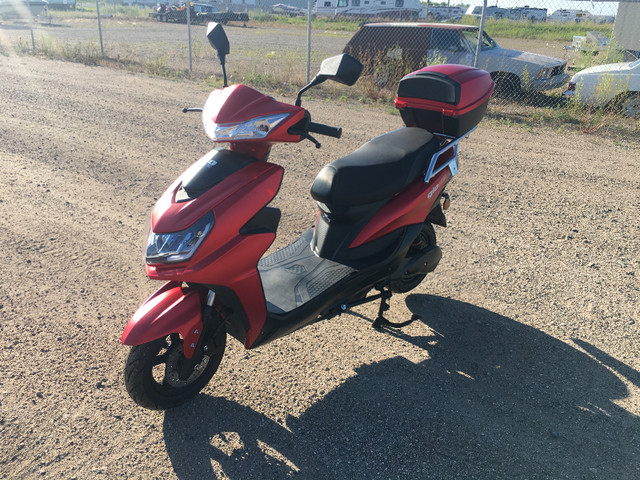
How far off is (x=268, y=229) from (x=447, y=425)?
134cm

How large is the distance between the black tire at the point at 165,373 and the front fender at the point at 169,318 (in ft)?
0.29

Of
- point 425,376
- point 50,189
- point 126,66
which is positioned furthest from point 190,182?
point 126,66

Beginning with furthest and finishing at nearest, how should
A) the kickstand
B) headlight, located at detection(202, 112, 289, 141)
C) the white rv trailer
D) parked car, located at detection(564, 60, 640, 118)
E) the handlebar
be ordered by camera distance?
1. the white rv trailer
2. parked car, located at detection(564, 60, 640, 118)
3. the kickstand
4. the handlebar
5. headlight, located at detection(202, 112, 289, 141)

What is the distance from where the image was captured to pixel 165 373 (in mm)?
2758

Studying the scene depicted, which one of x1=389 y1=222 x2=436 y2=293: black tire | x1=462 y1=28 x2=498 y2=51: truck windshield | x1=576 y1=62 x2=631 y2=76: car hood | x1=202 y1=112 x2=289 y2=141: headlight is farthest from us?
x1=462 y1=28 x2=498 y2=51: truck windshield

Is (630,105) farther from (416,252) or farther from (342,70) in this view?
(342,70)

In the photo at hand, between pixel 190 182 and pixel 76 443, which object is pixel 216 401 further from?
pixel 190 182

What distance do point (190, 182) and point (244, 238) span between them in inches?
14.8

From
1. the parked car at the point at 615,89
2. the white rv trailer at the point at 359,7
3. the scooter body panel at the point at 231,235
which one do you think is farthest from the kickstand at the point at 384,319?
the white rv trailer at the point at 359,7

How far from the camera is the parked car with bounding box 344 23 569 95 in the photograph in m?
10.1

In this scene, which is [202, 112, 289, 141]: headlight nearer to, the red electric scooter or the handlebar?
the red electric scooter

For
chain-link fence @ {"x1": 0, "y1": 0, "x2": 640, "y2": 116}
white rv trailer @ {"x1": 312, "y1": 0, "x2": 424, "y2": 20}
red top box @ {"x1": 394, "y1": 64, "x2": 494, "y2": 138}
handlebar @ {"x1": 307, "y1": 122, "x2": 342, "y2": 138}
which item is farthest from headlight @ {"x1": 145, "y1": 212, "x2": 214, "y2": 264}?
white rv trailer @ {"x1": 312, "y1": 0, "x2": 424, "y2": 20}

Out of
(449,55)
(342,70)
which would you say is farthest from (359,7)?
(342,70)

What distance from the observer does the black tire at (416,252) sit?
3662 mm
